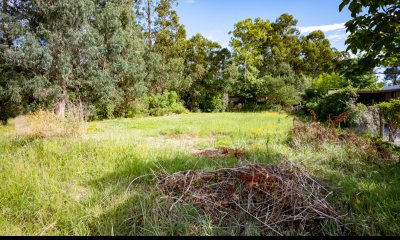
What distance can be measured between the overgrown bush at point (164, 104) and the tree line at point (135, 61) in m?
0.12

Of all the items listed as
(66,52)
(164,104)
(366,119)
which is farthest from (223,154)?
(164,104)

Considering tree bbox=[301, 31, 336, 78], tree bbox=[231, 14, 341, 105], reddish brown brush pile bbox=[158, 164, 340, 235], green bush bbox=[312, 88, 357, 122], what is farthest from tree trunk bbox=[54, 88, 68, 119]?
tree bbox=[301, 31, 336, 78]

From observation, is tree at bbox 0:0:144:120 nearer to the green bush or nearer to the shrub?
the green bush

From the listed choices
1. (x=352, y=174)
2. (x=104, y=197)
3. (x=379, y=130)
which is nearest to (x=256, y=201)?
(x=104, y=197)

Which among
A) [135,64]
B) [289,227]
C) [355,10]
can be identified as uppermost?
[135,64]

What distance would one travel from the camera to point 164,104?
20.1 meters

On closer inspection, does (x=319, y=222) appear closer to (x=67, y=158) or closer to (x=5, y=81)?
(x=67, y=158)

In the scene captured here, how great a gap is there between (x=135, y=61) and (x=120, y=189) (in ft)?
47.3

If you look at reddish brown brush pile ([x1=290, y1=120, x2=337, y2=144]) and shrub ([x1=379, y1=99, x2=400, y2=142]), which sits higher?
shrub ([x1=379, y1=99, x2=400, y2=142])

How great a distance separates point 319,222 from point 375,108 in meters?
6.96

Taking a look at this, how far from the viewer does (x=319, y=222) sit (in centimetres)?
240

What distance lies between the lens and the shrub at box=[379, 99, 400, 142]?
610cm

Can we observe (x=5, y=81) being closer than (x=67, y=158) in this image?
No

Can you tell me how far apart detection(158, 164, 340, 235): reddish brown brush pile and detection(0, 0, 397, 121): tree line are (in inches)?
55.6
